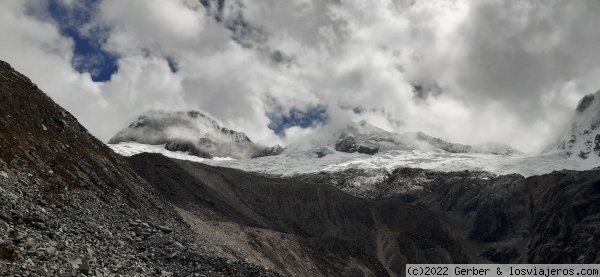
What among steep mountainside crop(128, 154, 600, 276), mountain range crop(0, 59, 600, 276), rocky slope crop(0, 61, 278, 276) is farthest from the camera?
steep mountainside crop(128, 154, 600, 276)

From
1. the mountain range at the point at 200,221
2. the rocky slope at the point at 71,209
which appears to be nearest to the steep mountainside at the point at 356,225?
the mountain range at the point at 200,221

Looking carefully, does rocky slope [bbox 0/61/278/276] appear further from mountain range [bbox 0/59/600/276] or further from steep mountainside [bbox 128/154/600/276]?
steep mountainside [bbox 128/154/600/276]

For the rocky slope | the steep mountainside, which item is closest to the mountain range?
the rocky slope

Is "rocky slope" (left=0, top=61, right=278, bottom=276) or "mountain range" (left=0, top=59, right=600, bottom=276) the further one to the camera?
"mountain range" (left=0, top=59, right=600, bottom=276)

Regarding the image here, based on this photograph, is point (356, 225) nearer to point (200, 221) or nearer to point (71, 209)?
point (200, 221)

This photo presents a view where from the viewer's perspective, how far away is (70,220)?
38312 millimetres

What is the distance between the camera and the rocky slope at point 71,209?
2867 centimetres

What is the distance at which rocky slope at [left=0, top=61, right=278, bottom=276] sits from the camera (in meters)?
28.7

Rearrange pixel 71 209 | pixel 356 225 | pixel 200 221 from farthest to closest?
pixel 356 225, pixel 200 221, pixel 71 209

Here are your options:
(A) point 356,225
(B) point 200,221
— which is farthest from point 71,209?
(A) point 356,225

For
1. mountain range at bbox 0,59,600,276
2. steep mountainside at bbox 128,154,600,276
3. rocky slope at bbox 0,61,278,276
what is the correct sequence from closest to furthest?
1. rocky slope at bbox 0,61,278,276
2. mountain range at bbox 0,59,600,276
3. steep mountainside at bbox 128,154,600,276

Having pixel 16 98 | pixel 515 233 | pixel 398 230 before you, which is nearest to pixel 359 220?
pixel 398 230

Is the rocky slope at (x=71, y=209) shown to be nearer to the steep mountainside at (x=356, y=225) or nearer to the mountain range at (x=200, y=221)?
the mountain range at (x=200, y=221)

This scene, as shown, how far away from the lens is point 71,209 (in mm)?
41688
